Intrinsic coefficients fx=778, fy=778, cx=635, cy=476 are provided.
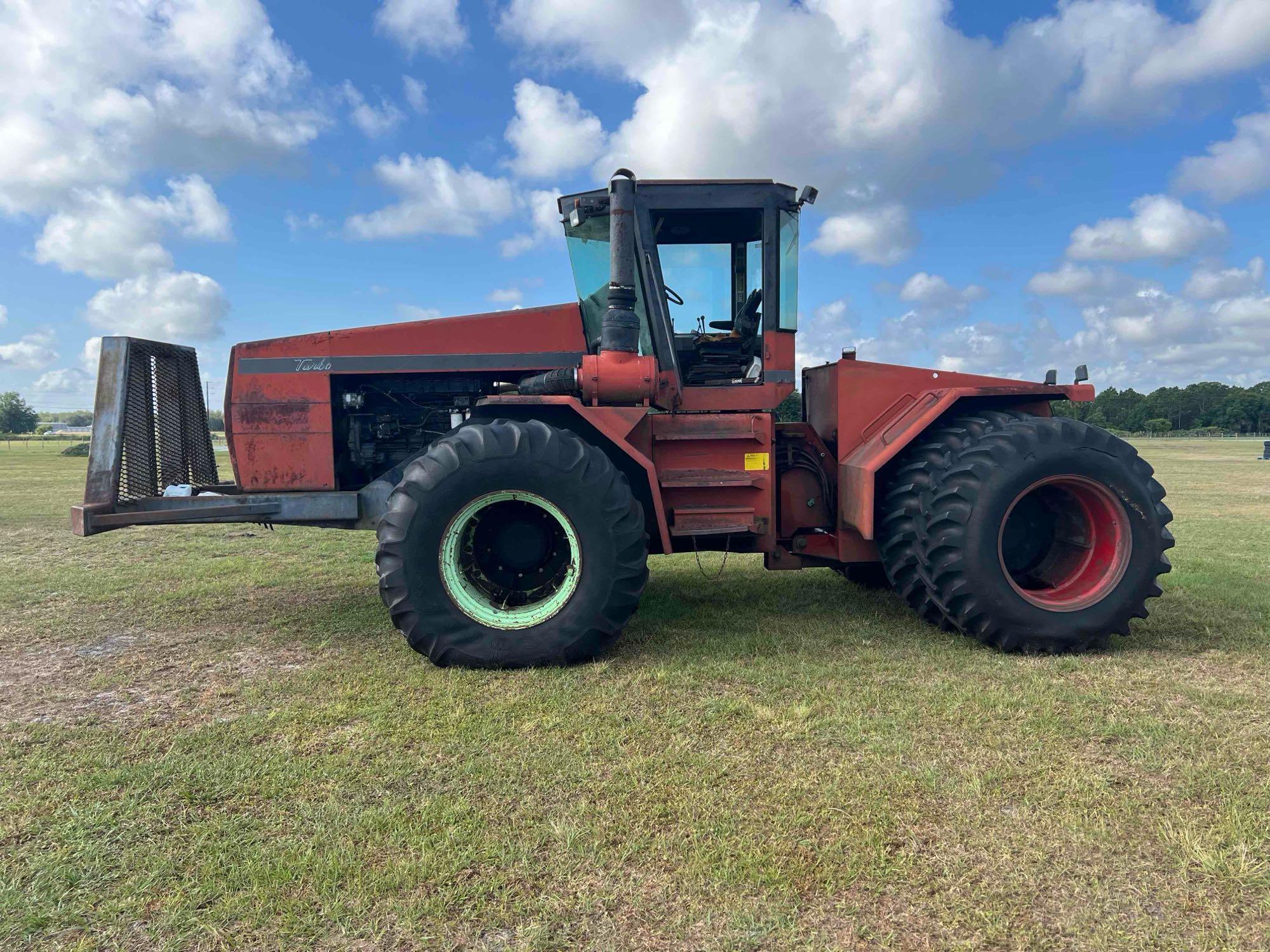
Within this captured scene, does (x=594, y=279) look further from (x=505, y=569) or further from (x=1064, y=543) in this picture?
(x=1064, y=543)

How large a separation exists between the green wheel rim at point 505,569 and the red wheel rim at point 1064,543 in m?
2.61

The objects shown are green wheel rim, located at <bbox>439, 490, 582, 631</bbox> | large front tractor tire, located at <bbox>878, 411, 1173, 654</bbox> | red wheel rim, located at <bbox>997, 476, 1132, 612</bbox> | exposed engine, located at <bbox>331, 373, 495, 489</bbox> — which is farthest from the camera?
exposed engine, located at <bbox>331, 373, 495, 489</bbox>

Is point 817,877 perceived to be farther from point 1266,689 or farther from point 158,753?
point 1266,689

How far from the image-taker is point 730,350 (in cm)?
550

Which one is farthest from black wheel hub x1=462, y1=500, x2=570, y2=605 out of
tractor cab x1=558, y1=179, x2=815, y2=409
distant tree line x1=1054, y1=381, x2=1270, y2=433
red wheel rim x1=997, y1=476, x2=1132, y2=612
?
distant tree line x1=1054, y1=381, x2=1270, y2=433

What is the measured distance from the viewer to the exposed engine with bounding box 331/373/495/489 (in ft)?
17.6

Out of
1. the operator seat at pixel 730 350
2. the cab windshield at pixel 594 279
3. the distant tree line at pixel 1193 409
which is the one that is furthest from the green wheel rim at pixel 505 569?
the distant tree line at pixel 1193 409

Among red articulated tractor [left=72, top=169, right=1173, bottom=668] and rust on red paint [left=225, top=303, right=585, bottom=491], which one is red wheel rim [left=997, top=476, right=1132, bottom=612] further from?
rust on red paint [left=225, top=303, right=585, bottom=491]

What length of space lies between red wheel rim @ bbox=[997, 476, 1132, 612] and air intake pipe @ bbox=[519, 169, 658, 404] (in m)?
2.38

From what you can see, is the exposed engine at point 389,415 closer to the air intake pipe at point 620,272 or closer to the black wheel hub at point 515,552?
the black wheel hub at point 515,552

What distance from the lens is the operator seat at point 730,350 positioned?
A: 5418mm

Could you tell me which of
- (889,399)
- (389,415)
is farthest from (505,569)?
(889,399)

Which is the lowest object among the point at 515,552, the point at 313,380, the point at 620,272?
the point at 515,552

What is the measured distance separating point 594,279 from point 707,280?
0.82 meters
